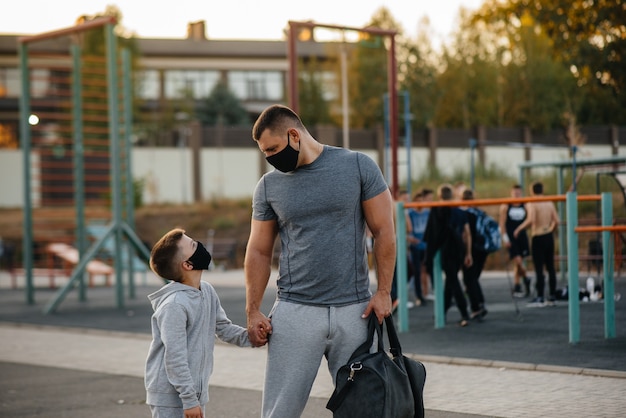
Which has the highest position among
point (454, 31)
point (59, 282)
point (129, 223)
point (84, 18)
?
point (454, 31)

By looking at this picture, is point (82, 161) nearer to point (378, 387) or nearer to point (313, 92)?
point (378, 387)

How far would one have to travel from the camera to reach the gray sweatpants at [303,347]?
5098mm

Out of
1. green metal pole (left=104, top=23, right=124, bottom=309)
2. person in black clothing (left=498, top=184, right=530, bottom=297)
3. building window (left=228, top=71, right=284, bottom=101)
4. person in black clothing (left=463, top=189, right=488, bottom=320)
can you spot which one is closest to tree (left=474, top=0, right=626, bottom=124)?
person in black clothing (left=498, top=184, right=530, bottom=297)

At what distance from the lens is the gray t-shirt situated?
5109 millimetres

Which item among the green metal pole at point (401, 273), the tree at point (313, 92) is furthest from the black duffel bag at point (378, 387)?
the tree at point (313, 92)

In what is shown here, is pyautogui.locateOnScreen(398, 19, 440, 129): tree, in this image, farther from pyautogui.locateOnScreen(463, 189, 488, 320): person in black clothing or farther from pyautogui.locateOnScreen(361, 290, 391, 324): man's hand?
pyautogui.locateOnScreen(361, 290, 391, 324): man's hand

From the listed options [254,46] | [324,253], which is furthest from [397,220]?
[254,46]

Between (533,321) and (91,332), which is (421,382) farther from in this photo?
(91,332)

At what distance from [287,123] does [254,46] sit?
64.7 m

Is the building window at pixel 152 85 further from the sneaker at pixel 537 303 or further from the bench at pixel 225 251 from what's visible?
the sneaker at pixel 537 303

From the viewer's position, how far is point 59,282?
28.3 m

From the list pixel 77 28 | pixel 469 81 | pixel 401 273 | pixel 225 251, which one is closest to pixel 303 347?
pixel 401 273

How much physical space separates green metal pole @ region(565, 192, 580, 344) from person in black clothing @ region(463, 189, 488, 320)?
2.67 meters

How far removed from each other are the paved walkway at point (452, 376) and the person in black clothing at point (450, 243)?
30.6 inches
